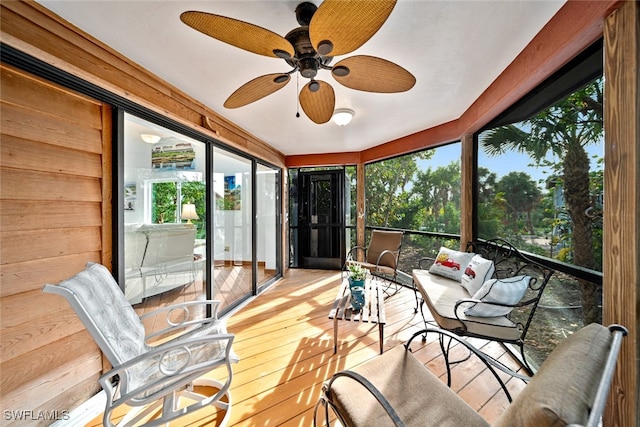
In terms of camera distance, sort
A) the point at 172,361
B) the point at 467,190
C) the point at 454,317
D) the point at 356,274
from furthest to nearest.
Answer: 1. the point at 467,190
2. the point at 356,274
3. the point at 454,317
4. the point at 172,361

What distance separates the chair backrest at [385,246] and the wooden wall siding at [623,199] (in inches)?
105

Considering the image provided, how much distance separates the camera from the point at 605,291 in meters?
1.19

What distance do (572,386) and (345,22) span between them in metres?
1.46

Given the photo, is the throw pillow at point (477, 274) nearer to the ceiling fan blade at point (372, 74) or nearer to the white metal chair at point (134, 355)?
the ceiling fan blade at point (372, 74)

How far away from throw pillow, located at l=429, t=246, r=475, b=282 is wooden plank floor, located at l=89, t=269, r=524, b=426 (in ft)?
2.09

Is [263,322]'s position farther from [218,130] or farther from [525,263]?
[525,263]

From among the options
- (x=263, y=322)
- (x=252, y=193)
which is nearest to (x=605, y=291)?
(x=263, y=322)

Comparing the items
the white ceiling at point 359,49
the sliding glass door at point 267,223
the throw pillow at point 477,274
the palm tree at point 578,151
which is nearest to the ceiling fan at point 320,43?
the white ceiling at point 359,49

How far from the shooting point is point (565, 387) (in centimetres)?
65

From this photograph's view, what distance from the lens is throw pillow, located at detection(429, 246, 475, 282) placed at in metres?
2.77

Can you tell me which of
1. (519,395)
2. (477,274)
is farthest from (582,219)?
(519,395)

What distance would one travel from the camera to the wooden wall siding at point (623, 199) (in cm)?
105

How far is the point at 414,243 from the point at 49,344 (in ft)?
13.7

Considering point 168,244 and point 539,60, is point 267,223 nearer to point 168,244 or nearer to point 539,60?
point 168,244
